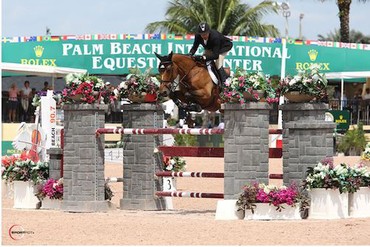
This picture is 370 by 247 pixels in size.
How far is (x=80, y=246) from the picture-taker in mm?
9164

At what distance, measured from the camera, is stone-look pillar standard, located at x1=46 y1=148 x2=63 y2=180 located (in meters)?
14.3

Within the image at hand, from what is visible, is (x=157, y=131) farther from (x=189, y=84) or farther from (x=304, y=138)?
(x=189, y=84)

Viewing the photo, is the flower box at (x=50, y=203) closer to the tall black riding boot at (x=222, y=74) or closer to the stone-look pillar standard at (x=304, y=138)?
the tall black riding boot at (x=222, y=74)

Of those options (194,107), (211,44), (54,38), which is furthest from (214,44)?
(54,38)

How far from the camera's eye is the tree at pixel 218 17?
48.3m

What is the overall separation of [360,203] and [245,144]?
1.51 meters

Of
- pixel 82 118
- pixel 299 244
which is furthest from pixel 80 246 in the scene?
pixel 82 118

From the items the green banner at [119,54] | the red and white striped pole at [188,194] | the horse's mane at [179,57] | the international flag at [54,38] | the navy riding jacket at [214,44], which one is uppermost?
the international flag at [54,38]

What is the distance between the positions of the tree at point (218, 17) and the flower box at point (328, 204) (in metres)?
36.6

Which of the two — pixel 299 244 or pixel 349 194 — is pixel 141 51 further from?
pixel 299 244

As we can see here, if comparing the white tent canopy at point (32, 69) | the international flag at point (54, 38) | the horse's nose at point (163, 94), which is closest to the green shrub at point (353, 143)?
the white tent canopy at point (32, 69)

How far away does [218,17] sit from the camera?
4900cm

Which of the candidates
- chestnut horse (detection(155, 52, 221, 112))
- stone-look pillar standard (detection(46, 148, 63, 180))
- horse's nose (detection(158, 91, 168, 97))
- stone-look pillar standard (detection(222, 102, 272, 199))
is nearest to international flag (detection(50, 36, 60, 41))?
chestnut horse (detection(155, 52, 221, 112))

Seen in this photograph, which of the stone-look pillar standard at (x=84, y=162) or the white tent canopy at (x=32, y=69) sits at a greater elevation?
the white tent canopy at (x=32, y=69)
